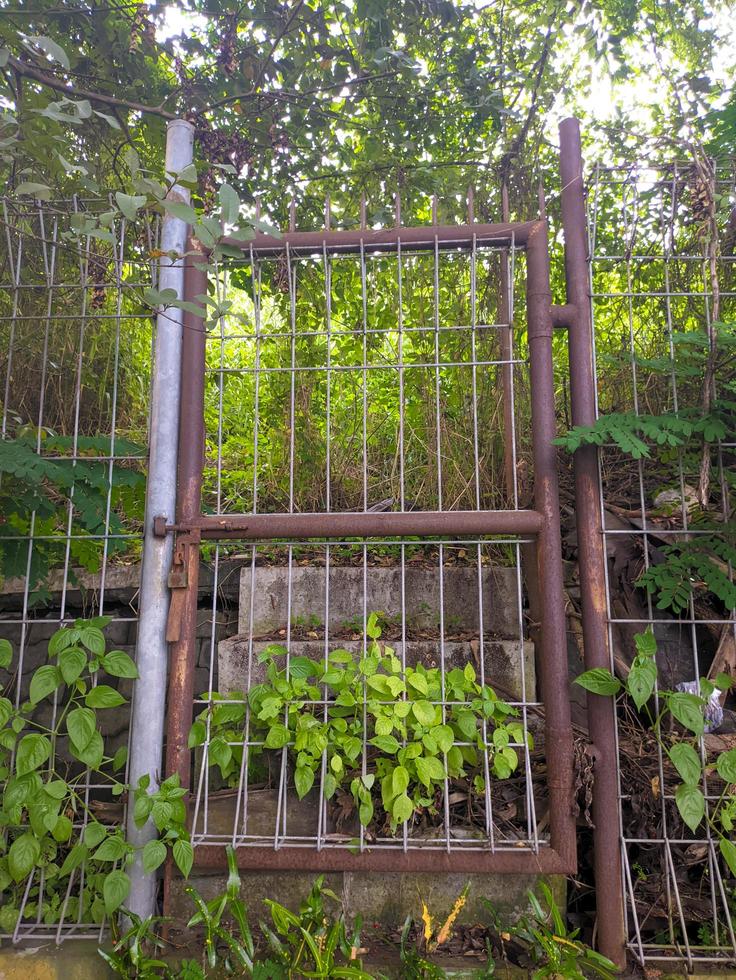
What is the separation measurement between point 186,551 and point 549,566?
4.44 feet

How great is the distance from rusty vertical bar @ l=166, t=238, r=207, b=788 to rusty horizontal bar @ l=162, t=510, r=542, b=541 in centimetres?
9

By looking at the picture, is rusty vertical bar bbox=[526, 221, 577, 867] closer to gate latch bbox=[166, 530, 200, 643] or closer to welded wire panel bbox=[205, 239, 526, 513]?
welded wire panel bbox=[205, 239, 526, 513]

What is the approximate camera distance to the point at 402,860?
229cm

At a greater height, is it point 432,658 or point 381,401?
point 381,401

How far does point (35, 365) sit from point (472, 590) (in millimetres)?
2896

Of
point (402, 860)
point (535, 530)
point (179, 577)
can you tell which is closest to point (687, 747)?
point (535, 530)

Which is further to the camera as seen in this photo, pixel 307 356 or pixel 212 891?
pixel 307 356

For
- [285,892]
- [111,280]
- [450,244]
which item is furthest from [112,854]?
[450,244]

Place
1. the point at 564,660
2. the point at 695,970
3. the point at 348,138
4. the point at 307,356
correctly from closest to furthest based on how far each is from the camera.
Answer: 1. the point at 695,970
2. the point at 564,660
3. the point at 307,356
4. the point at 348,138

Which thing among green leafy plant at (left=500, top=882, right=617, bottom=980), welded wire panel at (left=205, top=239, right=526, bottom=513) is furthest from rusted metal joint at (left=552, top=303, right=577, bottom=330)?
green leafy plant at (left=500, top=882, right=617, bottom=980)

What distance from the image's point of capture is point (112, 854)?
223 cm

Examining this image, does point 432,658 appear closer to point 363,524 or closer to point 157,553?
point 363,524

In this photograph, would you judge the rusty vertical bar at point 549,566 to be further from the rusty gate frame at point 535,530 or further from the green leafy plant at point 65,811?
the green leafy plant at point 65,811

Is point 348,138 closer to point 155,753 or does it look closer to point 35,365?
point 35,365
